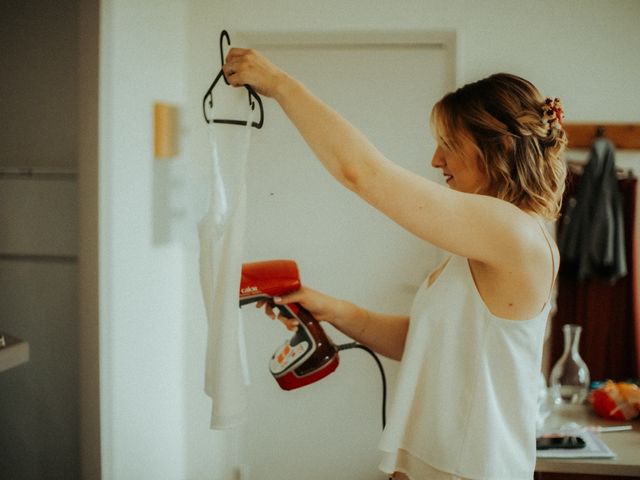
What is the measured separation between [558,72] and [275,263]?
148 cm

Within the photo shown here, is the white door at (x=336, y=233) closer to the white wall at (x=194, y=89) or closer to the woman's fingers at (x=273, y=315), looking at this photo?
the white wall at (x=194, y=89)

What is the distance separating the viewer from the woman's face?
→ 916mm

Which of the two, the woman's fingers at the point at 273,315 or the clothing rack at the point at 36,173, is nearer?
the woman's fingers at the point at 273,315

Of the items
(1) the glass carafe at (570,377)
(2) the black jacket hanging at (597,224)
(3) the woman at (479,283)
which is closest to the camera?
(3) the woman at (479,283)

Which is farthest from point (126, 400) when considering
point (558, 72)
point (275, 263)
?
point (558, 72)

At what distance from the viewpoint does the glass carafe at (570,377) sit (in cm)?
175

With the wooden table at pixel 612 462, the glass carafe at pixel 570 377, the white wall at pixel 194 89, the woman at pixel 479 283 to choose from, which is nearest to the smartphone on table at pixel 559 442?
the wooden table at pixel 612 462

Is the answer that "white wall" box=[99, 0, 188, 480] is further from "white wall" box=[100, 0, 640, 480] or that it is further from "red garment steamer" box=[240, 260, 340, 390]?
"red garment steamer" box=[240, 260, 340, 390]

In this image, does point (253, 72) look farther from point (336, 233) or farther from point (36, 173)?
point (336, 233)

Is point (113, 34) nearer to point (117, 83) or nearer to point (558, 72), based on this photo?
point (117, 83)

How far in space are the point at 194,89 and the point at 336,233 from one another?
82 centimetres

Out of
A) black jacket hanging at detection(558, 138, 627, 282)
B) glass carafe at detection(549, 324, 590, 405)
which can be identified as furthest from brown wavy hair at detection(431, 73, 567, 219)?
black jacket hanging at detection(558, 138, 627, 282)

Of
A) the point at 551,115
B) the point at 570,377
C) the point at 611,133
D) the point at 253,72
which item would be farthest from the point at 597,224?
the point at 253,72

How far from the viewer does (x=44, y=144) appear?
60.2 inches
